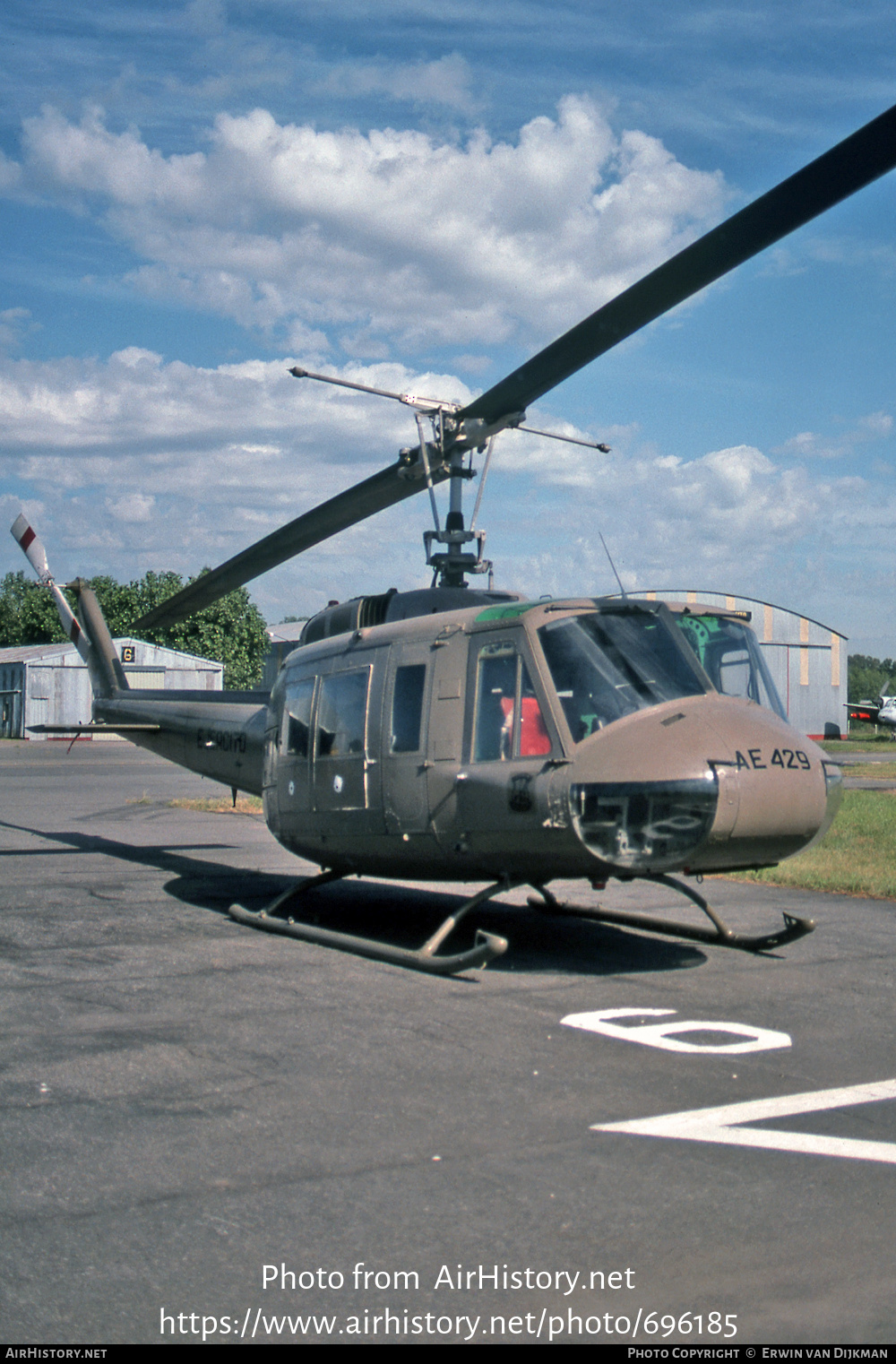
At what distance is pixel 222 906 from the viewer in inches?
442

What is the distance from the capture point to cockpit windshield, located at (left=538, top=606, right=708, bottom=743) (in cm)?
774

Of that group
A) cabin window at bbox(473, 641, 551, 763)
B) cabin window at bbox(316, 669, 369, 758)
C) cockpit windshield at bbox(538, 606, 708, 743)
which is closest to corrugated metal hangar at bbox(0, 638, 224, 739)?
cabin window at bbox(316, 669, 369, 758)

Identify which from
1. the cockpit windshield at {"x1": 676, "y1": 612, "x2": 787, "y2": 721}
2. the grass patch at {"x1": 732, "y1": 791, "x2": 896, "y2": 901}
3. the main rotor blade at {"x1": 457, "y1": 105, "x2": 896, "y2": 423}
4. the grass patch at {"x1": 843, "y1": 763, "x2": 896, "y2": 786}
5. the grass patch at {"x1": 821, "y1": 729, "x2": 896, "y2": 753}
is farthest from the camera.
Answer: the grass patch at {"x1": 821, "y1": 729, "x2": 896, "y2": 753}

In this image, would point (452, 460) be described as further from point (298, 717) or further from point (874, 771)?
point (874, 771)

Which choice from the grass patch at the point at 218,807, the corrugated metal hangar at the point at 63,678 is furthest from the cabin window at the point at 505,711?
the corrugated metal hangar at the point at 63,678

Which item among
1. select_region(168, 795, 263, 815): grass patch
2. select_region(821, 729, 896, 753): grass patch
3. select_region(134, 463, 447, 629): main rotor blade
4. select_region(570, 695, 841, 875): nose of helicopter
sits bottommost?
select_region(168, 795, 263, 815): grass patch

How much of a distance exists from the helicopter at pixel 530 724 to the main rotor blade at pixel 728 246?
1 centimetres

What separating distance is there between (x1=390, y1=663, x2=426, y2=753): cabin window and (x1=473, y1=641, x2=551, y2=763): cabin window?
0.62 meters

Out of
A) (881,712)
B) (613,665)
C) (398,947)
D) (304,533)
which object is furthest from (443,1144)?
(881,712)

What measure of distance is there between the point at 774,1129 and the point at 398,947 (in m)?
4.27

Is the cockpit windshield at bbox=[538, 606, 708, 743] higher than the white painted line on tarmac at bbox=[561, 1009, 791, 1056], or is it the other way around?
the cockpit windshield at bbox=[538, 606, 708, 743]

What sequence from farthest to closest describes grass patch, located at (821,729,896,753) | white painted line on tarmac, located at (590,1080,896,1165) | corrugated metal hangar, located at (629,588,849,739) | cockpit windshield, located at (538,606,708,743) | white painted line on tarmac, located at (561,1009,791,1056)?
grass patch, located at (821,729,896,753) < corrugated metal hangar, located at (629,588,849,739) < cockpit windshield, located at (538,606,708,743) < white painted line on tarmac, located at (561,1009,791,1056) < white painted line on tarmac, located at (590,1080,896,1165)

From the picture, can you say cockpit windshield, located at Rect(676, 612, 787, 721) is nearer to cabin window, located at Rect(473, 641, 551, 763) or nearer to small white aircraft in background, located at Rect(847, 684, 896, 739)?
cabin window, located at Rect(473, 641, 551, 763)

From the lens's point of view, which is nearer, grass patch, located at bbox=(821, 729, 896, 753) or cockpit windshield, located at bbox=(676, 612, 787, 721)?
cockpit windshield, located at bbox=(676, 612, 787, 721)
